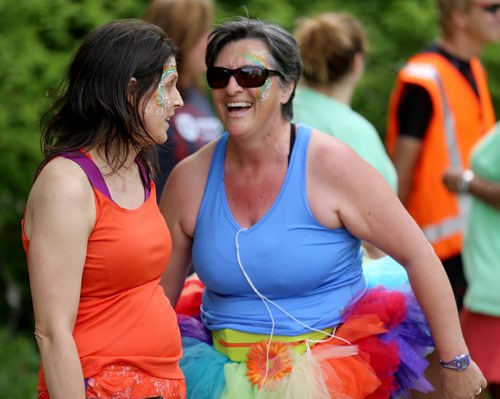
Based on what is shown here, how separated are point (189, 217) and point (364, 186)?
0.65 meters

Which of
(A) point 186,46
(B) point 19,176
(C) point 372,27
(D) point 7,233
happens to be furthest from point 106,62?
(C) point 372,27

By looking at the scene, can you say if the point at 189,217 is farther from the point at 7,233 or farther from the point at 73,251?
the point at 7,233

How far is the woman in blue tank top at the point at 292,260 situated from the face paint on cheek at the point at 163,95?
0.38 m

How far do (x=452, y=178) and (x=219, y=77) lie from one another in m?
1.74

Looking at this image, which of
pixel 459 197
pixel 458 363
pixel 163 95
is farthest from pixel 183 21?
pixel 458 363

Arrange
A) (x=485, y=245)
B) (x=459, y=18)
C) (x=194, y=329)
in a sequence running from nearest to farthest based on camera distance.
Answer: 1. (x=194, y=329)
2. (x=485, y=245)
3. (x=459, y=18)

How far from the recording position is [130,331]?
3.08 meters

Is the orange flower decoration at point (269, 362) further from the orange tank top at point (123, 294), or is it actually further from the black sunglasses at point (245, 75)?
the black sunglasses at point (245, 75)

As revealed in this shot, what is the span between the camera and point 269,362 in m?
3.46

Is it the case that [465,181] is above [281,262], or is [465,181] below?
below

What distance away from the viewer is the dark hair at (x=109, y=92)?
119 inches

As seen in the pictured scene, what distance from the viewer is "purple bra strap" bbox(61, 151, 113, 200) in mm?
2986

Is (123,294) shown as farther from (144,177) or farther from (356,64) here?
(356,64)

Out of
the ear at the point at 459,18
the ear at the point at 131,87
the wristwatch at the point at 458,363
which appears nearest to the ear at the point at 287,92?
the ear at the point at 131,87
